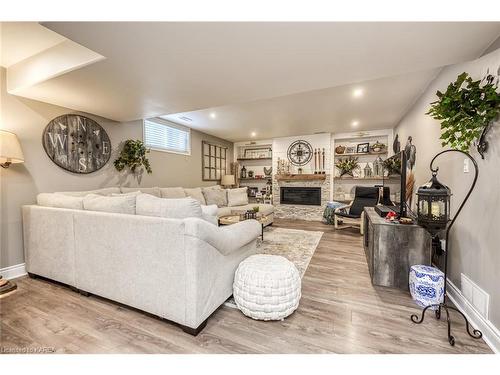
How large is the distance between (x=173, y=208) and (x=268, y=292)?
0.97 metres

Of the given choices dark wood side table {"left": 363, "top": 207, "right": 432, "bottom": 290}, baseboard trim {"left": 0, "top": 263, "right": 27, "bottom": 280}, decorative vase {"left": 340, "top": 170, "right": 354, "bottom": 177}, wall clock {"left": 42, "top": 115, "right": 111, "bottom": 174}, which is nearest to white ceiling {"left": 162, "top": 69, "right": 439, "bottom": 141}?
decorative vase {"left": 340, "top": 170, "right": 354, "bottom": 177}

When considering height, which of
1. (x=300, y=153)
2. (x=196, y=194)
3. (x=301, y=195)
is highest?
(x=300, y=153)

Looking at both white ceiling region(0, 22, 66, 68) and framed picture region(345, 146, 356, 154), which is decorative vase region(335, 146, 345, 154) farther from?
white ceiling region(0, 22, 66, 68)

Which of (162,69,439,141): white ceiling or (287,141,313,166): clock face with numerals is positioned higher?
(162,69,439,141): white ceiling

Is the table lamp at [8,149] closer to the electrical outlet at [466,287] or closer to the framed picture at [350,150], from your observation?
the electrical outlet at [466,287]

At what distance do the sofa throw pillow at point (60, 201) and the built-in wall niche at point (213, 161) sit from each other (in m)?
3.67

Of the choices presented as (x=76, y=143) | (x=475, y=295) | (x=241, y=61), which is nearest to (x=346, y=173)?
(x=475, y=295)

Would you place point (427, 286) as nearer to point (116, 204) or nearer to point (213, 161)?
point (116, 204)

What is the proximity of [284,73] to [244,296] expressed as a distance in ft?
6.79

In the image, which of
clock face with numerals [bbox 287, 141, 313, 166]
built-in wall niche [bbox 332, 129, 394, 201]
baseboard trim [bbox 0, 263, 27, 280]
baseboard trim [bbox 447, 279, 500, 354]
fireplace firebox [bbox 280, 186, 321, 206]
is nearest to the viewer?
baseboard trim [bbox 447, 279, 500, 354]

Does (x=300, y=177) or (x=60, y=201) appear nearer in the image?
(x=60, y=201)

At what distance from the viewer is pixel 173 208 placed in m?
1.64

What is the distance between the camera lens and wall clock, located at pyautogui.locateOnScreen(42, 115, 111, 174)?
2824 millimetres
